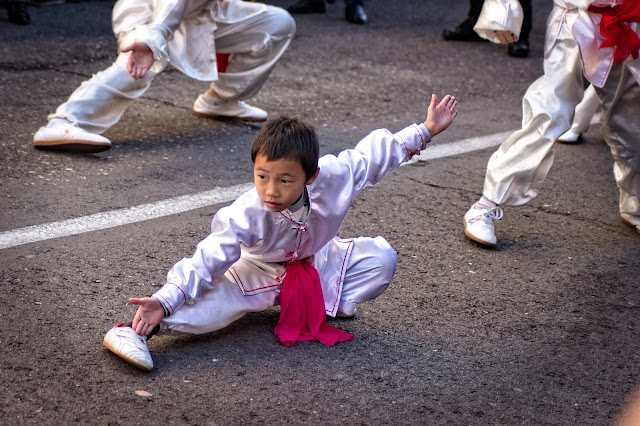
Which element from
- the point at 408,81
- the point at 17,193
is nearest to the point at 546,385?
the point at 17,193

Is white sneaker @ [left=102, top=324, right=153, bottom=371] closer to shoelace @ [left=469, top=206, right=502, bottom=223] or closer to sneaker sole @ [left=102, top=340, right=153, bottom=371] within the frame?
sneaker sole @ [left=102, top=340, right=153, bottom=371]

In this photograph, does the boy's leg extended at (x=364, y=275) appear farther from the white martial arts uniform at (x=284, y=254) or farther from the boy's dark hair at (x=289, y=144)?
the boy's dark hair at (x=289, y=144)

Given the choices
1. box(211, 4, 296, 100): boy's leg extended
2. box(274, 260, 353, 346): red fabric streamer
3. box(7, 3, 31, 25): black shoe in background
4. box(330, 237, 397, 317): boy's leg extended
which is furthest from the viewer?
box(7, 3, 31, 25): black shoe in background

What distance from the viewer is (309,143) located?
288cm

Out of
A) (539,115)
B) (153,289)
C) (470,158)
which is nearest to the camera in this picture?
(153,289)

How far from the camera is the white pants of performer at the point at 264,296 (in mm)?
2902

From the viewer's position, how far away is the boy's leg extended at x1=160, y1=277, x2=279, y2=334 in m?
2.88

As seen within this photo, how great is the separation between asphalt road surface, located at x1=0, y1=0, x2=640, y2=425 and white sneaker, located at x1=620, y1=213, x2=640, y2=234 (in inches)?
1.3

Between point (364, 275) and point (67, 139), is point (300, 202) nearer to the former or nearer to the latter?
point (364, 275)

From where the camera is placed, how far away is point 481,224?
13.3ft

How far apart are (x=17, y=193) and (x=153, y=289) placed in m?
1.21

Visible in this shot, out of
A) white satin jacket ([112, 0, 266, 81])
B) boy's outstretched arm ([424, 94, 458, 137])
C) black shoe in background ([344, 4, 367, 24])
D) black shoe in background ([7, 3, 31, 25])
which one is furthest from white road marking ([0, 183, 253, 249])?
black shoe in background ([344, 4, 367, 24])

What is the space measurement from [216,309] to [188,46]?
2.51m

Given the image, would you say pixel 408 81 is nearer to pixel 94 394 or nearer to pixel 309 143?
pixel 309 143
